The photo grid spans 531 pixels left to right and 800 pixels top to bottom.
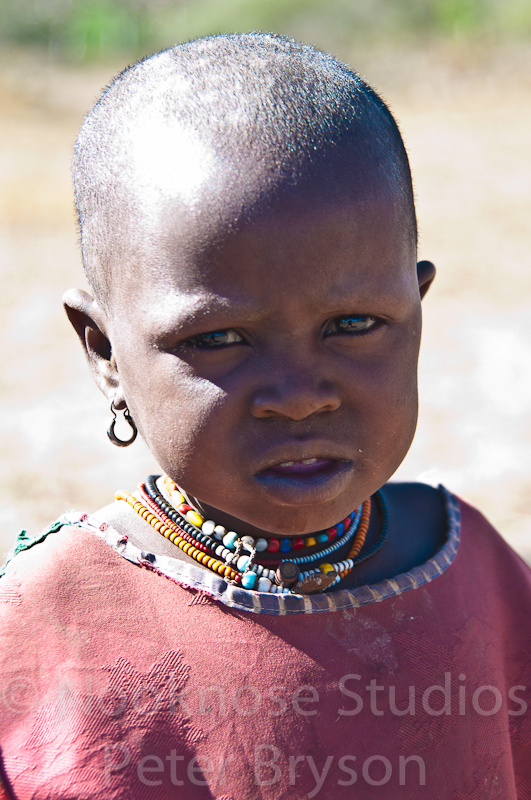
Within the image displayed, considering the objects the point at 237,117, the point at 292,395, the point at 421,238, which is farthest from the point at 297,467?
the point at 421,238

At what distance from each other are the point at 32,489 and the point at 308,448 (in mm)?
2871

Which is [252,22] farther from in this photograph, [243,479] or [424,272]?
[243,479]

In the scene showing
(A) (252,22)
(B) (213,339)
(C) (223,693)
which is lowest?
(C) (223,693)

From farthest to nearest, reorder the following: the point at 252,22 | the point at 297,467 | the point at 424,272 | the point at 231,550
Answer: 1. the point at 252,22
2. the point at 424,272
3. the point at 231,550
4. the point at 297,467

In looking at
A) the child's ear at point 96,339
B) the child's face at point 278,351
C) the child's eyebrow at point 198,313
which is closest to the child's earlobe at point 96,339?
the child's ear at point 96,339

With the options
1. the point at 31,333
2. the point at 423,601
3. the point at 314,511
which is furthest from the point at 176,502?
the point at 31,333

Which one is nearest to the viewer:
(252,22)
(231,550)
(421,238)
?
(231,550)

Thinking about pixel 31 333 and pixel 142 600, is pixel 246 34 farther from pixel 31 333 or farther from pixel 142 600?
pixel 31 333

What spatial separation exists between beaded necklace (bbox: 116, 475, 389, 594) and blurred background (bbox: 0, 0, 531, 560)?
22 cm

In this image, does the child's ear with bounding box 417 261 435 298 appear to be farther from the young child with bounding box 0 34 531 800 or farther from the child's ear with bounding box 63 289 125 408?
the child's ear with bounding box 63 289 125 408

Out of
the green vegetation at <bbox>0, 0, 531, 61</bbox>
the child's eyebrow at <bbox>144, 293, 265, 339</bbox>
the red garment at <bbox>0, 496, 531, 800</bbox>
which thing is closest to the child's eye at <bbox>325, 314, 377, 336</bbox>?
the child's eyebrow at <bbox>144, 293, 265, 339</bbox>

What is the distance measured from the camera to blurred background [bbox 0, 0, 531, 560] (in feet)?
13.3

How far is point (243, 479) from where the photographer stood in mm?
1258

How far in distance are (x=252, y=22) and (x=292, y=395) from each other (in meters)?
20.8
